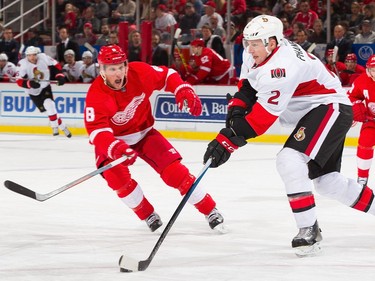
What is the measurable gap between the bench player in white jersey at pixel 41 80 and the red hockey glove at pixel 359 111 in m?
5.93

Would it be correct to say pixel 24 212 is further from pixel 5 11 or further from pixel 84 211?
pixel 5 11

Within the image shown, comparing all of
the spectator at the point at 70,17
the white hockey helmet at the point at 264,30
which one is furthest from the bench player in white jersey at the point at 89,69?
the white hockey helmet at the point at 264,30

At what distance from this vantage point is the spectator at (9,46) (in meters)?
13.7

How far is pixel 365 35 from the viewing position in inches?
433

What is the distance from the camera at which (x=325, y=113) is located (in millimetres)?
4449

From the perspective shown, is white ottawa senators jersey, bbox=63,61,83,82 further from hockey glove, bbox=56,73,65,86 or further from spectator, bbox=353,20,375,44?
spectator, bbox=353,20,375,44

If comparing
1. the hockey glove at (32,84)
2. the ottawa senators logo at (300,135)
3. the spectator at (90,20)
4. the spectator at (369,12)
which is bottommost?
the hockey glove at (32,84)

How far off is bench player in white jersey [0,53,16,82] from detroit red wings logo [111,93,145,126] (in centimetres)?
836

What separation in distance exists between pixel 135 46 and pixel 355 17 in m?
2.82

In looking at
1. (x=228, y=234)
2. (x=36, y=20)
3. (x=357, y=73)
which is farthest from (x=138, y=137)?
(x=36, y=20)

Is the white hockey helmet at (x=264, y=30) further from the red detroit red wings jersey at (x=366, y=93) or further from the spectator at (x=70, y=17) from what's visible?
the spectator at (x=70, y=17)

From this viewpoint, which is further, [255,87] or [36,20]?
[36,20]

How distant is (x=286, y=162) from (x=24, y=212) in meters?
2.20

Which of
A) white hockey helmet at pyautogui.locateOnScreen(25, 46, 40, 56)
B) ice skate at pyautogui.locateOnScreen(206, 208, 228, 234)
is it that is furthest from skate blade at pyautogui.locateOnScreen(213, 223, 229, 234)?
white hockey helmet at pyautogui.locateOnScreen(25, 46, 40, 56)
